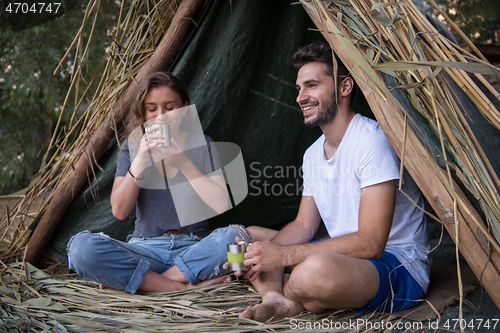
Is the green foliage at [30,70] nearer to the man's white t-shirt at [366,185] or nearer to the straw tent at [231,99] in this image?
the straw tent at [231,99]

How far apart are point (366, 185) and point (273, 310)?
671 millimetres

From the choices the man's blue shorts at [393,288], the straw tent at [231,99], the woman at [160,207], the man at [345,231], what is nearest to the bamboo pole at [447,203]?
the straw tent at [231,99]

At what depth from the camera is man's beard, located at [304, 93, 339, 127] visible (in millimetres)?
1819

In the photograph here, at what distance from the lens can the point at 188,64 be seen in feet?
7.48

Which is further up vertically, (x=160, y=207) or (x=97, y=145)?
(x=97, y=145)

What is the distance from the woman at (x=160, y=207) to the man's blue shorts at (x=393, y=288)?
72 centimetres

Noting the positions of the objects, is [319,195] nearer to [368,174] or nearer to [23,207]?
[368,174]

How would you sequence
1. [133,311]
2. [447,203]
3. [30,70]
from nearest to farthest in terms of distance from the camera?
1. [447,203]
2. [133,311]
3. [30,70]

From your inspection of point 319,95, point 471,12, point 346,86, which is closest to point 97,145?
point 319,95

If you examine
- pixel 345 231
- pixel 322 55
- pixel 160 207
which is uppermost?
pixel 322 55

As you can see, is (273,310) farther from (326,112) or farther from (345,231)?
(326,112)

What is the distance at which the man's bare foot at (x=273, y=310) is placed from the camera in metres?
1.53

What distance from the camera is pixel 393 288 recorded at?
155 cm

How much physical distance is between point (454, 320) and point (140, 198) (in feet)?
5.47
